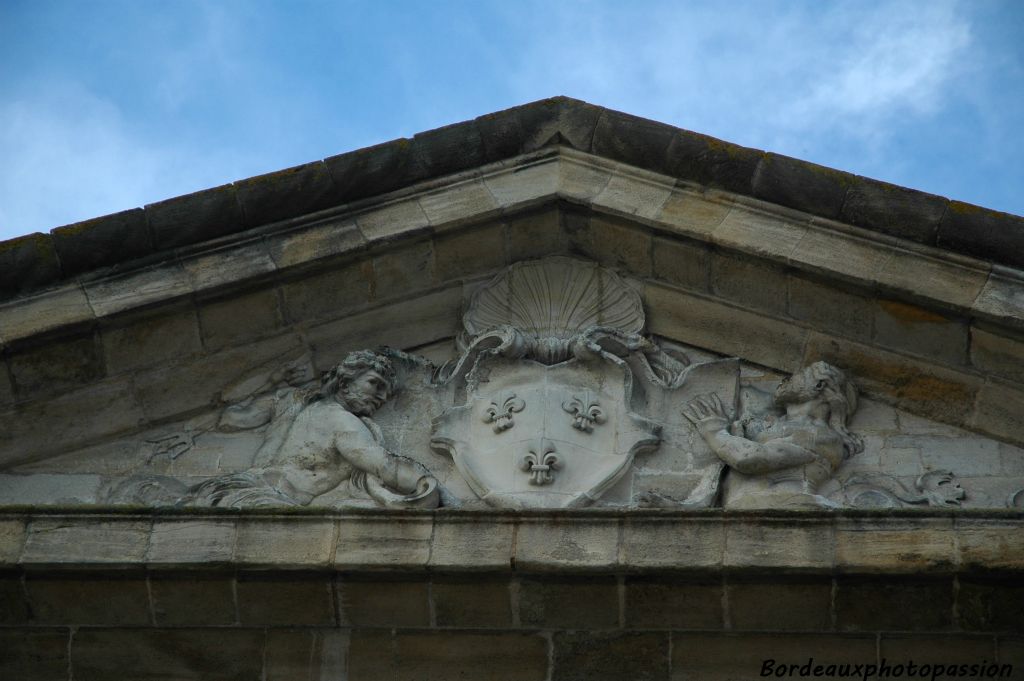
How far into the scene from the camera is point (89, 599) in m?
9.91

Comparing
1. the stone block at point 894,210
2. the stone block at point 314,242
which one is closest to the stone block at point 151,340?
the stone block at point 314,242

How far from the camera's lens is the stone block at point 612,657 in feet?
31.9

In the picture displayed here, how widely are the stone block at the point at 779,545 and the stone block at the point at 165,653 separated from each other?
2278 millimetres

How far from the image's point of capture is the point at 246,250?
11266mm

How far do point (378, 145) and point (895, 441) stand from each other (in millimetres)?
3224

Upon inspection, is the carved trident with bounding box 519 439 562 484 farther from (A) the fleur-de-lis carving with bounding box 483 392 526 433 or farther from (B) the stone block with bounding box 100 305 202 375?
(B) the stone block with bounding box 100 305 202 375

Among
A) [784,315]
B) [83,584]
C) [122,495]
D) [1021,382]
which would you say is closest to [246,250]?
[122,495]

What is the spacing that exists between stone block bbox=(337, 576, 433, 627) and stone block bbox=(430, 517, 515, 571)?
0.18 meters

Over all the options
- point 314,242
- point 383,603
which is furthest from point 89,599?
point 314,242

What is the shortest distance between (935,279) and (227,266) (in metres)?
3.75

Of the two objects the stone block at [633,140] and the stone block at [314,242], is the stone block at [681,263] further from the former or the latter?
the stone block at [314,242]

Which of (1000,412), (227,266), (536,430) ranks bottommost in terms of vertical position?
(536,430)

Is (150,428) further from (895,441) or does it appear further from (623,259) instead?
(895,441)

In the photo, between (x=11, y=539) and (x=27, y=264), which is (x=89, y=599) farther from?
(x=27, y=264)
